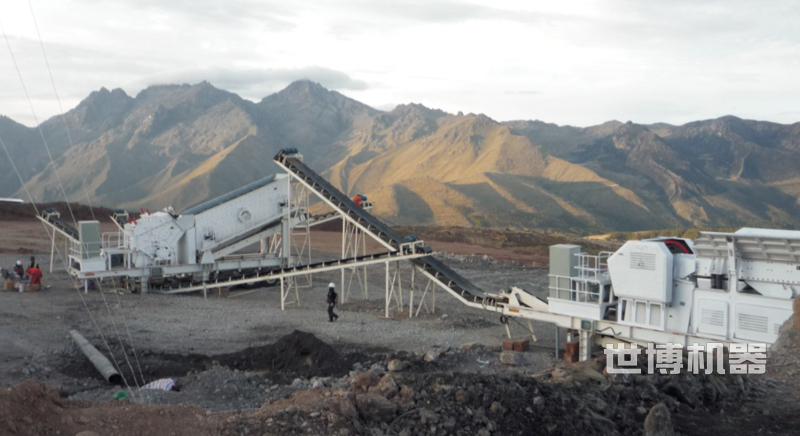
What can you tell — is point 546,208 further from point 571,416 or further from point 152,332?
point 571,416

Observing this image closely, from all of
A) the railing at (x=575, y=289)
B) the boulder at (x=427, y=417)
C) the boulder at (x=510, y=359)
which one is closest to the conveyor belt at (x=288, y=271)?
the railing at (x=575, y=289)

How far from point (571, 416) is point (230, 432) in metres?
4.09

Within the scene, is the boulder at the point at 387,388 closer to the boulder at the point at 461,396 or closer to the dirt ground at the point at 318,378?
the dirt ground at the point at 318,378

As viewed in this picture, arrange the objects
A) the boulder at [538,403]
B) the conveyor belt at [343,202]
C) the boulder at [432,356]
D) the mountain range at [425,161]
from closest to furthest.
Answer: the boulder at [538,403] → the boulder at [432,356] → the conveyor belt at [343,202] → the mountain range at [425,161]

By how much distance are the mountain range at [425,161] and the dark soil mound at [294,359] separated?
54796 mm

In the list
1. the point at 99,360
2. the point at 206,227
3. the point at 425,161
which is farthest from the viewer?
the point at 425,161

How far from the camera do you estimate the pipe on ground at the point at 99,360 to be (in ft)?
45.8

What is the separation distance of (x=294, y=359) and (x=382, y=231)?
9533mm

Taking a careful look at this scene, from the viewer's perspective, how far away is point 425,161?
11075cm

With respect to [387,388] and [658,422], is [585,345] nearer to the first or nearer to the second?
[658,422]

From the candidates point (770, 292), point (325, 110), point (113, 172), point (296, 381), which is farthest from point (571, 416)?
point (325, 110)

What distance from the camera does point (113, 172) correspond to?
4500 inches

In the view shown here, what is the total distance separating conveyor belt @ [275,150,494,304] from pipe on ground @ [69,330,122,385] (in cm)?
973

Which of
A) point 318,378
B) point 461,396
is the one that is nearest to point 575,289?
point 318,378
